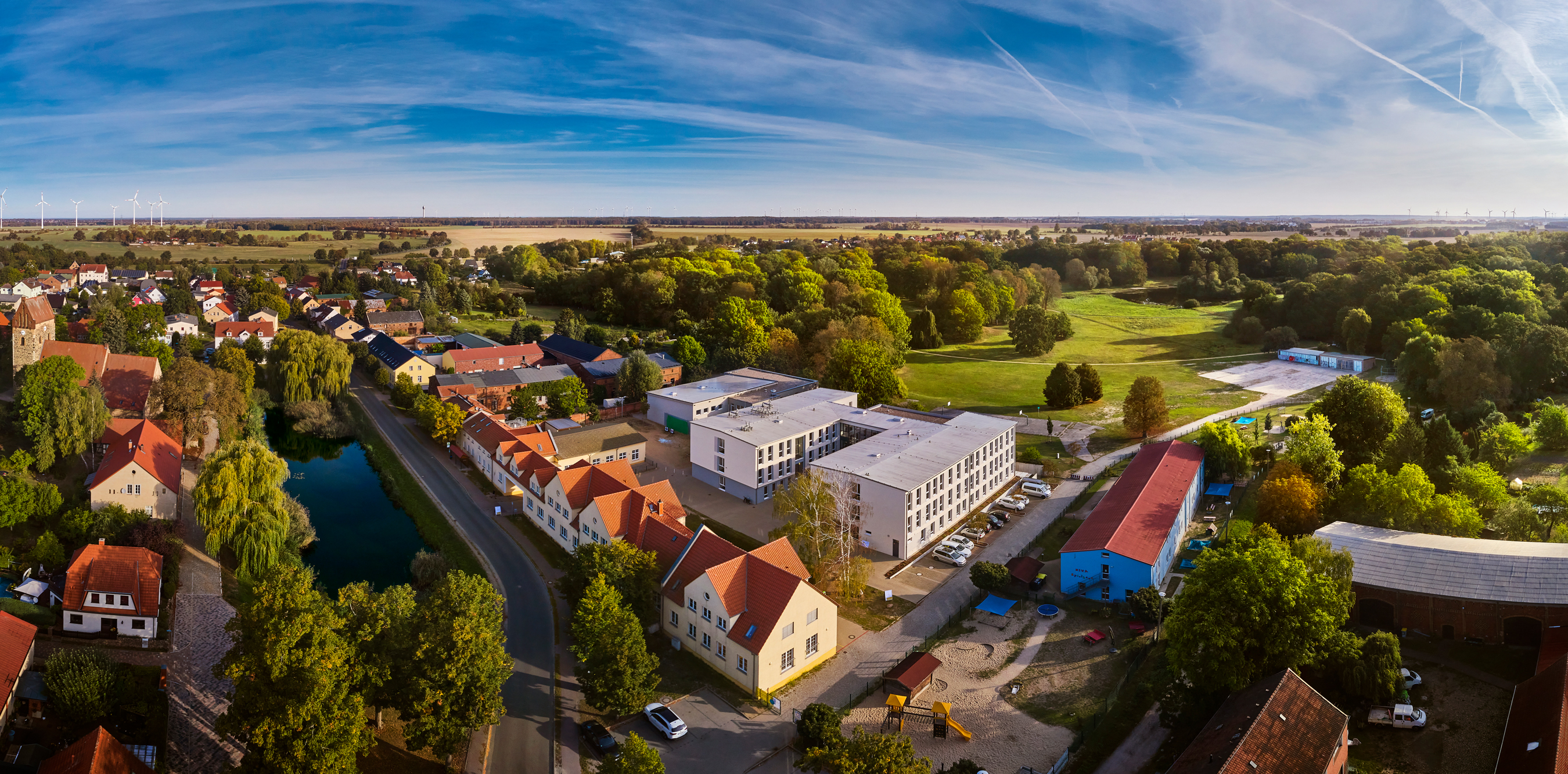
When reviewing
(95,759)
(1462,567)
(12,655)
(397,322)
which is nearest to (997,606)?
(1462,567)

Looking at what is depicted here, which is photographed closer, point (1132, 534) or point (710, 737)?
point (710, 737)

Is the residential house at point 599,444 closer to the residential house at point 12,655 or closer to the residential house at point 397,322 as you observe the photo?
the residential house at point 12,655

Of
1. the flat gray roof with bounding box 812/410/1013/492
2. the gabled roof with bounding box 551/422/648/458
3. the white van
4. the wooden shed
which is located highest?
the flat gray roof with bounding box 812/410/1013/492

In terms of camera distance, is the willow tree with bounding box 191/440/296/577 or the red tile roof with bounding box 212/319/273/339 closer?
the willow tree with bounding box 191/440/296/577

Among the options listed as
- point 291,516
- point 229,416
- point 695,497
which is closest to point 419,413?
point 229,416

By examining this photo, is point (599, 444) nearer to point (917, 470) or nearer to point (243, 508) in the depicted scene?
point (243, 508)

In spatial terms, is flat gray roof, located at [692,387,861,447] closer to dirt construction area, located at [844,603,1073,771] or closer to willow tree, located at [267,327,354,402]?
dirt construction area, located at [844,603,1073,771]

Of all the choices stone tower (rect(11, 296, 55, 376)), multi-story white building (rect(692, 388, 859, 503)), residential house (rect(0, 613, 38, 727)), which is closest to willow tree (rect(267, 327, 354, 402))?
stone tower (rect(11, 296, 55, 376))
